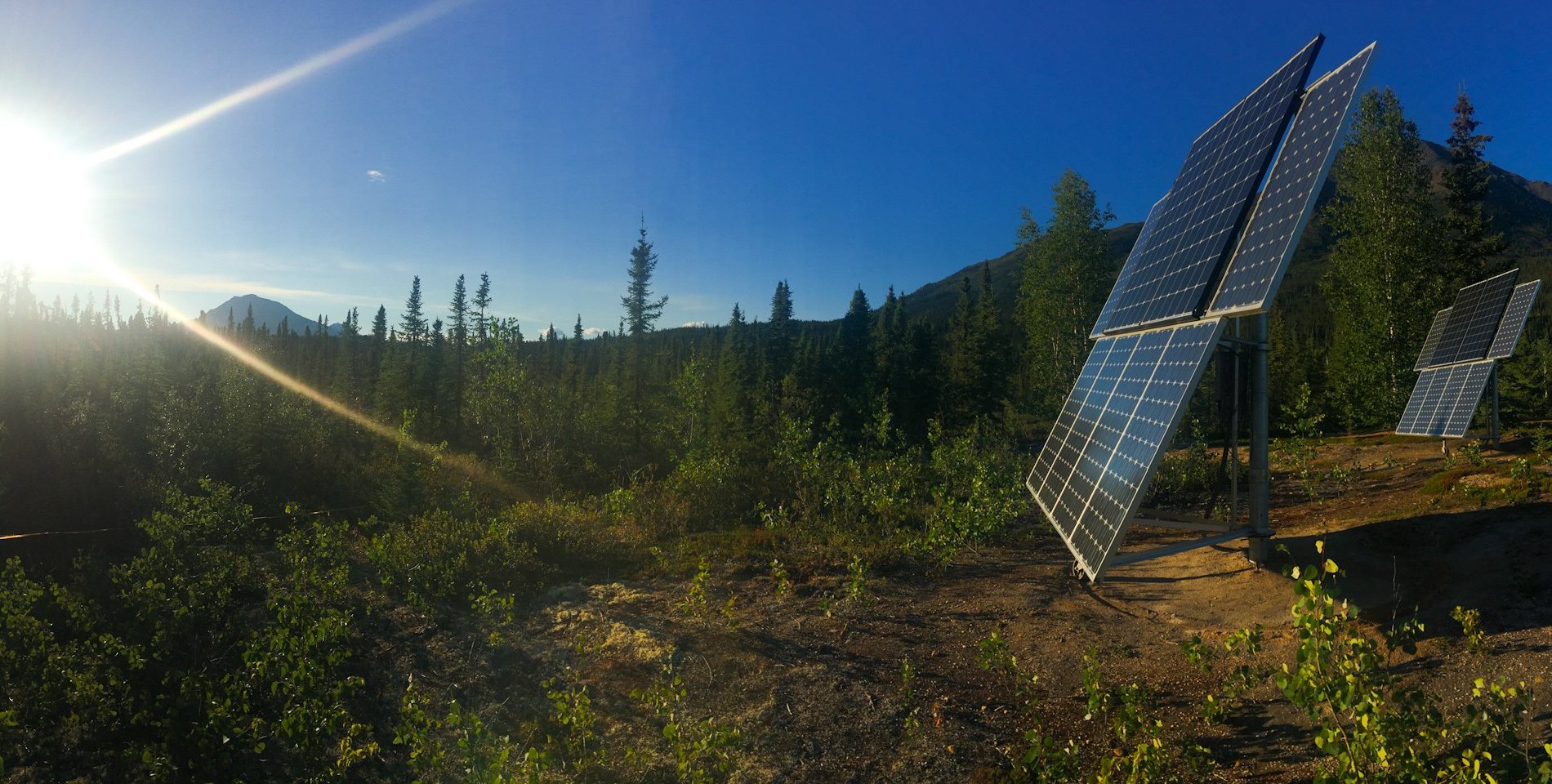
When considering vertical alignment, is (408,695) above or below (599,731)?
above

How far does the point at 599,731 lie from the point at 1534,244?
264 m

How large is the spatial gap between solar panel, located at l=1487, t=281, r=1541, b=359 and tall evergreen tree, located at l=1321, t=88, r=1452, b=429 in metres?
12.5

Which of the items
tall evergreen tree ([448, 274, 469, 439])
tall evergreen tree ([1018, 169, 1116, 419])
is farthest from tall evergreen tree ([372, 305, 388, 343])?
tall evergreen tree ([1018, 169, 1116, 419])

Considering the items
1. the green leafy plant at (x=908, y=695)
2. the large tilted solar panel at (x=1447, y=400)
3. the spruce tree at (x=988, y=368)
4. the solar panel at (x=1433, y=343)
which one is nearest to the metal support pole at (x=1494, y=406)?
the large tilted solar panel at (x=1447, y=400)

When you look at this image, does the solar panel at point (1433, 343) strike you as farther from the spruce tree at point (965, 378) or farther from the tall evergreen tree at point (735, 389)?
the spruce tree at point (965, 378)

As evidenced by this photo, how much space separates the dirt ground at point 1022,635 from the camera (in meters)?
5.71

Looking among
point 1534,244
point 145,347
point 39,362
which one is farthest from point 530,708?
point 1534,244

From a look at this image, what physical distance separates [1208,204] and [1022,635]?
6.40m

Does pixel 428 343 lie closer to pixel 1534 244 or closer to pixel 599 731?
pixel 599 731

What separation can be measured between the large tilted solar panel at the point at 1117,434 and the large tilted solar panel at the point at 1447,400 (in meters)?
11.4

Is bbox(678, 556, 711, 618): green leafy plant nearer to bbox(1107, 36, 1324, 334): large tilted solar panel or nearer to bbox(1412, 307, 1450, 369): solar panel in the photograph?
bbox(1107, 36, 1324, 334): large tilted solar panel

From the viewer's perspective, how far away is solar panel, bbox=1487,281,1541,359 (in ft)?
51.0

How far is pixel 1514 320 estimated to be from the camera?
52.4 ft

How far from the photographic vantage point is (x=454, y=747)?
251 inches
